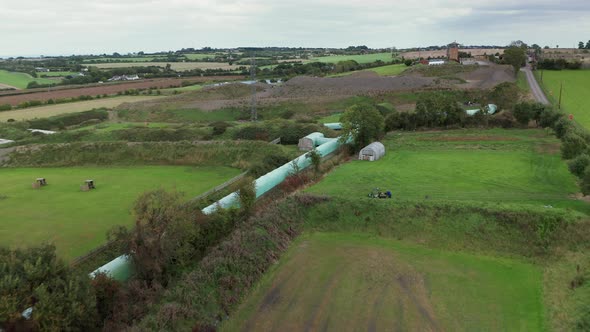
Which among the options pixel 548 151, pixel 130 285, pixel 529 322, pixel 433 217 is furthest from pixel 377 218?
pixel 548 151

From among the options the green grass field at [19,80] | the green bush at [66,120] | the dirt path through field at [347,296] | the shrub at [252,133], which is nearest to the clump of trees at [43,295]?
the dirt path through field at [347,296]

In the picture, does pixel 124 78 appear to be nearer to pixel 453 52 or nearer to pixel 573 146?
pixel 453 52

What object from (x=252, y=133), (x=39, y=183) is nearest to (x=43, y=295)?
(x=39, y=183)

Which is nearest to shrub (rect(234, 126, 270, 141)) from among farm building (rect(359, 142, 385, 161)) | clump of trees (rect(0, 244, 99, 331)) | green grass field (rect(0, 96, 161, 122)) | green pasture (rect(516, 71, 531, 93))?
farm building (rect(359, 142, 385, 161))

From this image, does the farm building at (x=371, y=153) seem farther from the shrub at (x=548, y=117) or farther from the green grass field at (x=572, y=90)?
the green grass field at (x=572, y=90)

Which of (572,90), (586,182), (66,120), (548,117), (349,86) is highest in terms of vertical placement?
(349,86)

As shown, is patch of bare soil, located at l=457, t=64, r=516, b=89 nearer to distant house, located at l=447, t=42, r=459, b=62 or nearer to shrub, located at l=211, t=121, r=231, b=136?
distant house, located at l=447, t=42, r=459, b=62
